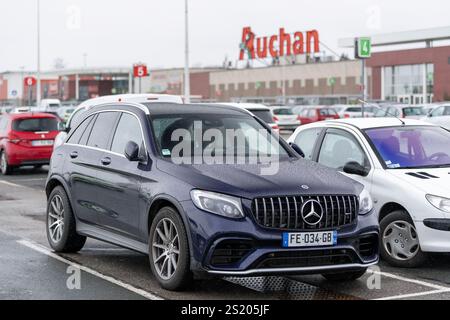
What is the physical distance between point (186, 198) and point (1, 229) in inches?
203

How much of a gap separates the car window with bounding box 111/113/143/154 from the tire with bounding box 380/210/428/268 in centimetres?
267

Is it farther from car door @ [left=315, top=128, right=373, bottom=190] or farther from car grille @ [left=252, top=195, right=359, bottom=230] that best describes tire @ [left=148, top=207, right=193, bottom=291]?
car door @ [left=315, top=128, right=373, bottom=190]

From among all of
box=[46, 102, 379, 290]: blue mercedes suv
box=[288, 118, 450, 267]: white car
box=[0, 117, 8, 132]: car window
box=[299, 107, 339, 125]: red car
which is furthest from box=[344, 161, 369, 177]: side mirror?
box=[299, 107, 339, 125]: red car

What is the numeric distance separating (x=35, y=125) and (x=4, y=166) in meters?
1.30

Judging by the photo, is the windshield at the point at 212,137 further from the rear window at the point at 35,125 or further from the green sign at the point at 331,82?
the green sign at the point at 331,82

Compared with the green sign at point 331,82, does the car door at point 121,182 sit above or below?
below

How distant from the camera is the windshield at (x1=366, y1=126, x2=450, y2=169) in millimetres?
9445

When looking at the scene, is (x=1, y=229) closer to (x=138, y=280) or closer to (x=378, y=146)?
(x=138, y=280)

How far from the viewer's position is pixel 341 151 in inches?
394

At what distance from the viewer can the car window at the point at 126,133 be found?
8377 millimetres

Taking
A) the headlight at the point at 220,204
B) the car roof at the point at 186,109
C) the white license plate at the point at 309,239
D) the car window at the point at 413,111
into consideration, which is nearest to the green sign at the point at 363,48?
the car roof at the point at 186,109

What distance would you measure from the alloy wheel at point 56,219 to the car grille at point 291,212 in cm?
317

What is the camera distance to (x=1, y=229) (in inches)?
455
